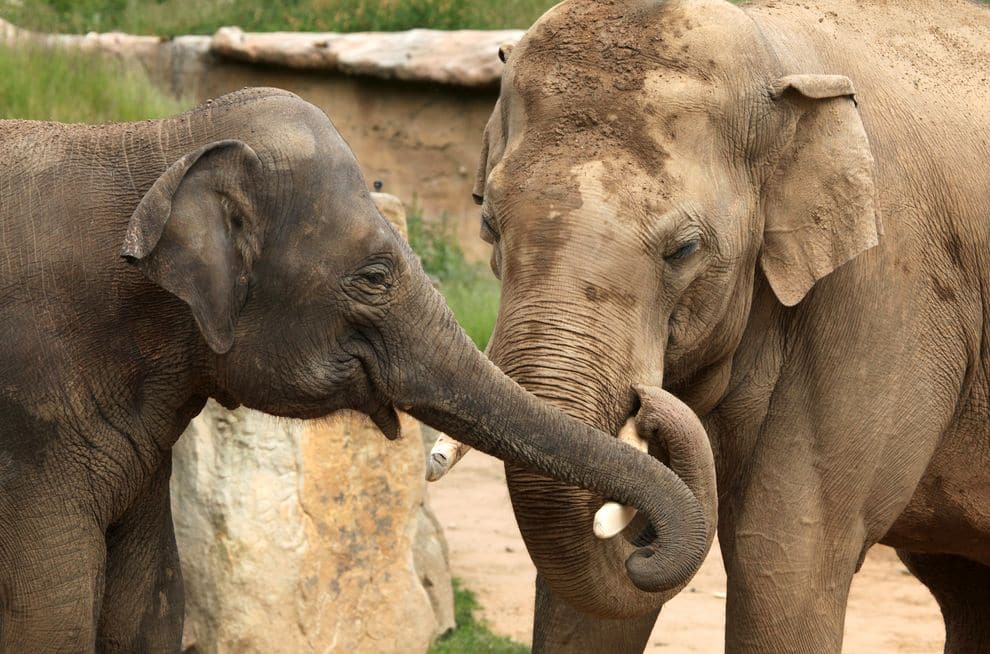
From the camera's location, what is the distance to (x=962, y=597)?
18.4 feet

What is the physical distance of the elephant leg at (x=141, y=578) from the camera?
12.8 ft

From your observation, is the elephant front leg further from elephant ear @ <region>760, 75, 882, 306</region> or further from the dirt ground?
the dirt ground

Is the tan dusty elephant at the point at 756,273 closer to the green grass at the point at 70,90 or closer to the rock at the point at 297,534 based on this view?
the rock at the point at 297,534

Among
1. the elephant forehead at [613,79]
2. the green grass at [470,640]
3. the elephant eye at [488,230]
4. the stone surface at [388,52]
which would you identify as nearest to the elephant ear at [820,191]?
the elephant forehead at [613,79]

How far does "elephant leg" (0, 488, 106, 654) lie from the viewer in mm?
3516

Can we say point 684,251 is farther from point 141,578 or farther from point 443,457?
point 141,578

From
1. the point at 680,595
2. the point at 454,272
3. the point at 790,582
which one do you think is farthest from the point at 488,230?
the point at 454,272

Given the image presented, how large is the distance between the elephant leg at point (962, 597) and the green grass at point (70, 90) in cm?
497

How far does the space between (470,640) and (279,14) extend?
399 inches

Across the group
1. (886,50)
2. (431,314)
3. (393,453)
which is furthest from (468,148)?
(431,314)

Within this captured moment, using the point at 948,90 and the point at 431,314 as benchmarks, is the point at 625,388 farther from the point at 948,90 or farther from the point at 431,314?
the point at 948,90

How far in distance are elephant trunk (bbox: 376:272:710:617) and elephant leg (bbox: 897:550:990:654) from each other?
7.25 ft

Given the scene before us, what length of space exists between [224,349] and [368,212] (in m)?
0.39

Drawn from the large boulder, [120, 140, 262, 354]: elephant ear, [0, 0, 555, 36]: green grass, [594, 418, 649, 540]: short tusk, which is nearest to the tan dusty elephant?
[594, 418, 649, 540]: short tusk
